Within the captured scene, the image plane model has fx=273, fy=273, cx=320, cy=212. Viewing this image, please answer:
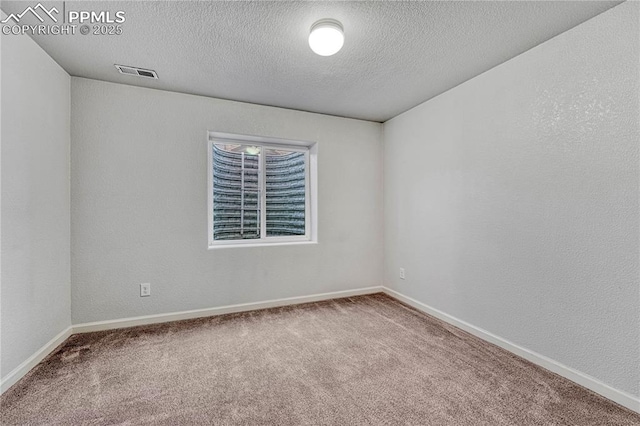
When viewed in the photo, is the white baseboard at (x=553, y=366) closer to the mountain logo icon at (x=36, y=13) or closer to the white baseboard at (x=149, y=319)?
the white baseboard at (x=149, y=319)

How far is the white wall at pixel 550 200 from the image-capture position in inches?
65.4

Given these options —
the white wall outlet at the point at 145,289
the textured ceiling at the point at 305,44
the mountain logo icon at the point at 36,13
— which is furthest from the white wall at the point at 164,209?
the mountain logo icon at the point at 36,13

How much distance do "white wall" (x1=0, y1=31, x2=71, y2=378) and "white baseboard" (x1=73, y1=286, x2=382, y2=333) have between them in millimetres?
233

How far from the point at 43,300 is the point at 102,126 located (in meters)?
1.60

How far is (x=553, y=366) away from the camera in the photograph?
1.96 m

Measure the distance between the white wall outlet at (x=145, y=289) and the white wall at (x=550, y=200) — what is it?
3.01 m

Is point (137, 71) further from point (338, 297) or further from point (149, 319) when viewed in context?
point (338, 297)

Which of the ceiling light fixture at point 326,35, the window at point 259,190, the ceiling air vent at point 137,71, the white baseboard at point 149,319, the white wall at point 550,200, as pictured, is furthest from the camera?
the window at point 259,190

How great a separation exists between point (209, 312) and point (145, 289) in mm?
681

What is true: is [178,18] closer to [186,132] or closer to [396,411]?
[186,132]

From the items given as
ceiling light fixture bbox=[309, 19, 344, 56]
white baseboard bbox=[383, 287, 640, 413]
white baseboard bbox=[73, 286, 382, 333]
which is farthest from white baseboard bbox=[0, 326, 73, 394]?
white baseboard bbox=[383, 287, 640, 413]

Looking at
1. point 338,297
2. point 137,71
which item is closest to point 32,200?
point 137,71

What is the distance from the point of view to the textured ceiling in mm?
1702

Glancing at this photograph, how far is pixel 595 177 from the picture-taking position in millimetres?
1770
